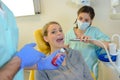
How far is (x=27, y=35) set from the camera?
246cm

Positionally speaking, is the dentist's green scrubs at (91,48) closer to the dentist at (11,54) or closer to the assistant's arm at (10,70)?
the dentist at (11,54)

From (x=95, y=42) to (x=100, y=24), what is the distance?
0.49 meters

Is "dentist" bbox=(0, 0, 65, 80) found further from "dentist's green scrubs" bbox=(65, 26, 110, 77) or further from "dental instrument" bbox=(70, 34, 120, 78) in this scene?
"dentist's green scrubs" bbox=(65, 26, 110, 77)

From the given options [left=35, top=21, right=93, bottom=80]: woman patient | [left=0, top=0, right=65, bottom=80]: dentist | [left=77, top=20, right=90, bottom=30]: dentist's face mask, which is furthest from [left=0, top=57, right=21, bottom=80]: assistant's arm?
[left=77, top=20, right=90, bottom=30]: dentist's face mask

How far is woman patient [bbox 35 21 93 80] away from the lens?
5.04 feet

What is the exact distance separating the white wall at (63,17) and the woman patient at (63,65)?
24.3 inches

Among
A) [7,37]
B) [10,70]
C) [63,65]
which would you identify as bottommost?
[63,65]

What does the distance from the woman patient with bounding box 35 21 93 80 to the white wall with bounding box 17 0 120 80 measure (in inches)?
24.3

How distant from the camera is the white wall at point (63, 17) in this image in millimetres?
2203

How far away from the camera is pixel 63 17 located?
237 cm

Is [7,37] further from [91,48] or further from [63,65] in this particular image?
[91,48]

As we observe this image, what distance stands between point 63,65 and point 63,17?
93 centimetres

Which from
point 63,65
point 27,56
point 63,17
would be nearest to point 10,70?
point 27,56

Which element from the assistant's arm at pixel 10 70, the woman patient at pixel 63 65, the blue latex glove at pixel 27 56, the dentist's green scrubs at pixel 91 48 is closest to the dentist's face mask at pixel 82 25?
the dentist's green scrubs at pixel 91 48
